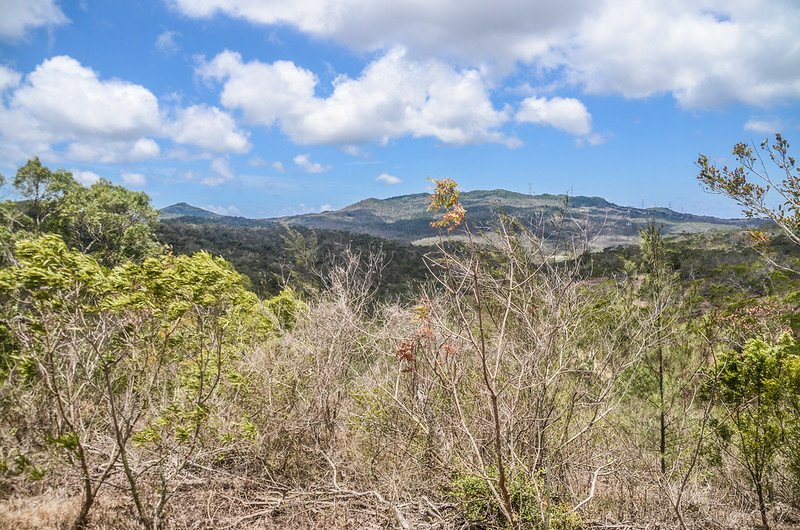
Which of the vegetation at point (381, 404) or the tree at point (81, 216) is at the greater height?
the tree at point (81, 216)

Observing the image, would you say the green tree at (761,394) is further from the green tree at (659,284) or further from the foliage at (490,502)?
the foliage at (490,502)

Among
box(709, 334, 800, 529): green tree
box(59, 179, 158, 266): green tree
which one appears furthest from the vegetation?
box(59, 179, 158, 266): green tree

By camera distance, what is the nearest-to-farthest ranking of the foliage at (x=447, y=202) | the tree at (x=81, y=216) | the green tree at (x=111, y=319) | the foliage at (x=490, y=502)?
the foliage at (x=447, y=202)
the green tree at (x=111, y=319)
the foliage at (x=490, y=502)
the tree at (x=81, y=216)

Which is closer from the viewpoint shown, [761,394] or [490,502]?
[761,394]

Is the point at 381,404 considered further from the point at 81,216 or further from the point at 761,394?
the point at 81,216

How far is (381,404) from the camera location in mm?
7414

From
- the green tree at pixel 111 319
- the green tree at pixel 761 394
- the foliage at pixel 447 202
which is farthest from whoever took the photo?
the green tree at pixel 761 394

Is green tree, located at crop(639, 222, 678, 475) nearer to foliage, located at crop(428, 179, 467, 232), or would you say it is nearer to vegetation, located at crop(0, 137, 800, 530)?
vegetation, located at crop(0, 137, 800, 530)

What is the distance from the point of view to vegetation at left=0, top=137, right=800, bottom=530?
4934 mm

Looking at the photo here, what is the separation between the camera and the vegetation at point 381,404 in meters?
4.93

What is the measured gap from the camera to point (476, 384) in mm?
6320

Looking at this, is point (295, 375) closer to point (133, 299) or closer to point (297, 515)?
point (297, 515)

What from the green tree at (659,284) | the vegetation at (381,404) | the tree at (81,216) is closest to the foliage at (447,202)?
the vegetation at (381,404)

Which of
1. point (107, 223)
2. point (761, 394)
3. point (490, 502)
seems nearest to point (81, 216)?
point (107, 223)
